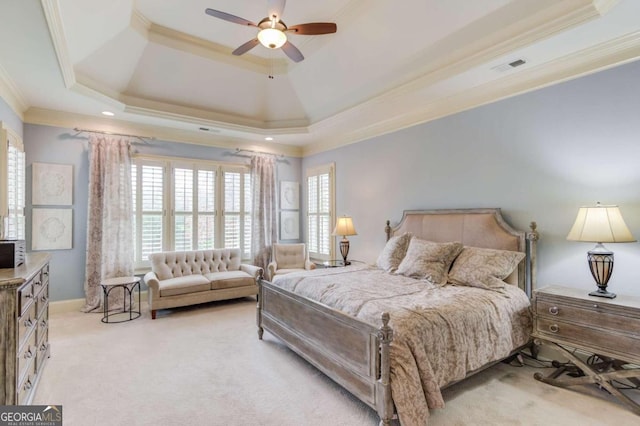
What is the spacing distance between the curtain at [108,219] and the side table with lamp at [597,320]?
5470 millimetres

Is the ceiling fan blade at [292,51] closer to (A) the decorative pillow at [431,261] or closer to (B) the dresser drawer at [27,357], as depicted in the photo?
(A) the decorative pillow at [431,261]

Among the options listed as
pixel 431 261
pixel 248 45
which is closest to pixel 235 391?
pixel 431 261

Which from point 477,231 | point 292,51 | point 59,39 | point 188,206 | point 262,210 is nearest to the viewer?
point 59,39

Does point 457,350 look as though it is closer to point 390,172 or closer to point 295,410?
point 295,410

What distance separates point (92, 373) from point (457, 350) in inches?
126

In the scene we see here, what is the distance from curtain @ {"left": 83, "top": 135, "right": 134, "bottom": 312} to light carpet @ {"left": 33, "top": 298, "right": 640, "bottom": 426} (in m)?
1.20

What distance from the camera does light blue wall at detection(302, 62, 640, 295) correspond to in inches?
112

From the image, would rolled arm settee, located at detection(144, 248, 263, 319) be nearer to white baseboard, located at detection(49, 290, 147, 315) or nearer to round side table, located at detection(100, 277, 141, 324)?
round side table, located at detection(100, 277, 141, 324)

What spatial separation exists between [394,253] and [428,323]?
1.85m

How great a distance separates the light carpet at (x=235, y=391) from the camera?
7.62 ft

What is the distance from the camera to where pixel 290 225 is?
6945 millimetres

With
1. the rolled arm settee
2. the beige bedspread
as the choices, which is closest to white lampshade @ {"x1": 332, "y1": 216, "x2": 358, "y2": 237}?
the rolled arm settee

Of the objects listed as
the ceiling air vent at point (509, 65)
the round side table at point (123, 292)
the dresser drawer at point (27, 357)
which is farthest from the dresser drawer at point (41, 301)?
the ceiling air vent at point (509, 65)

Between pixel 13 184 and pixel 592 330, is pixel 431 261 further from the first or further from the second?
pixel 13 184
